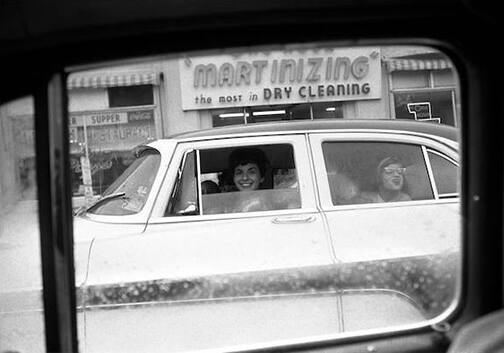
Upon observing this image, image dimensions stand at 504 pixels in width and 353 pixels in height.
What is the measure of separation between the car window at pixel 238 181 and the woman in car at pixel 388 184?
45cm

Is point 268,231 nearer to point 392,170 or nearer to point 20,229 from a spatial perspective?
point 392,170

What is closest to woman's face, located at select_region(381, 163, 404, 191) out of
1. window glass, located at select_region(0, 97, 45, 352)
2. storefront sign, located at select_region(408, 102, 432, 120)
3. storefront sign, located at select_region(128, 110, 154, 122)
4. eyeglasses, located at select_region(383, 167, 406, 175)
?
eyeglasses, located at select_region(383, 167, 406, 175)

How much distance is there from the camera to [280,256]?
3213 mm

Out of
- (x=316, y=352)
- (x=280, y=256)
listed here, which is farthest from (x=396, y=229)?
(x=316, y=352)

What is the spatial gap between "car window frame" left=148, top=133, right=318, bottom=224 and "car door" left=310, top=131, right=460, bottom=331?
0.07 m

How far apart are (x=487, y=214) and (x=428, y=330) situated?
0.54 metres

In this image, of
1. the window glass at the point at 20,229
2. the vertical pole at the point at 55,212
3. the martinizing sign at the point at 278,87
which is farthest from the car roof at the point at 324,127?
the vertical pole at the point at 55,212

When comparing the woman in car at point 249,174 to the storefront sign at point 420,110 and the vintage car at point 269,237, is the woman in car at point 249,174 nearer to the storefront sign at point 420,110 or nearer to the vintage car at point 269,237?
the vintage car at point 269,237

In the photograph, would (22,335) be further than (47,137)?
Yes

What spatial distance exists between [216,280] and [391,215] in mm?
1082

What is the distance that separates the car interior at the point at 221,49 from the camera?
5.17ft

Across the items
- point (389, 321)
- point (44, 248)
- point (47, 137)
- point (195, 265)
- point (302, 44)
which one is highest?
point (302, 44)

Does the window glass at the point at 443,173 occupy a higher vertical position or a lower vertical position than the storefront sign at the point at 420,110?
lower

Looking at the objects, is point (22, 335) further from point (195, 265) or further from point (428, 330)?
point (428, 330)
